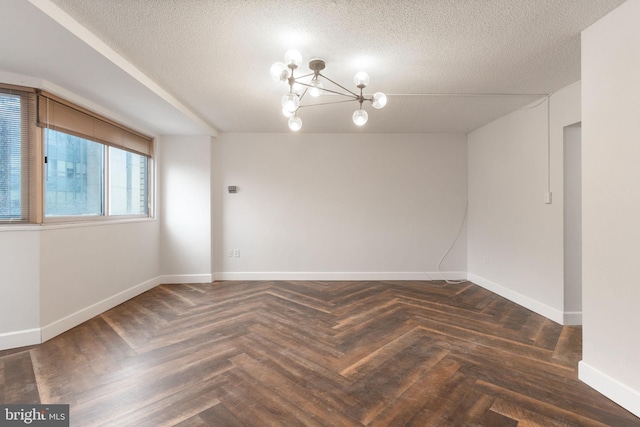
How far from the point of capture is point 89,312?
112 inches

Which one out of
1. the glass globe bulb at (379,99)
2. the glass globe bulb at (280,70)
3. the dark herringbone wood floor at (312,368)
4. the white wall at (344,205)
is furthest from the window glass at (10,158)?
the glass globe bulb at (379,99)

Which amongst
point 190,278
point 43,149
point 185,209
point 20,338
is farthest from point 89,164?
point 190,278

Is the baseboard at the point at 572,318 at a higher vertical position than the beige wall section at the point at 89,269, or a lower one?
lower

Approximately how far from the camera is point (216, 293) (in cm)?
366

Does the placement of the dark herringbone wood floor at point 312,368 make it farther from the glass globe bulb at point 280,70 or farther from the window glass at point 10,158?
the glass globe bulb at point 280,70

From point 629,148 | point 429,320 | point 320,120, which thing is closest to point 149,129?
point 320,120

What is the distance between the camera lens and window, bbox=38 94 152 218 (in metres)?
2.55

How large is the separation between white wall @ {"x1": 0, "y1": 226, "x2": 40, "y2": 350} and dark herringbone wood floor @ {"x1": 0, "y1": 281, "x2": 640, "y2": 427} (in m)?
0.16

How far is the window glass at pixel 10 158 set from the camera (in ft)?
7.54

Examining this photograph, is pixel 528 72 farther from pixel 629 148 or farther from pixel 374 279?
pixel 374 279

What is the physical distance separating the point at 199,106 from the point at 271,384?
3101 mm

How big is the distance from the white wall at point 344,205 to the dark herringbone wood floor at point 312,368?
1.23 m

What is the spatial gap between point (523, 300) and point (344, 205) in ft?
8.82

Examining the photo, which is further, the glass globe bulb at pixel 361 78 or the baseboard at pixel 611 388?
the glass globe bulb at pixel 361 78
